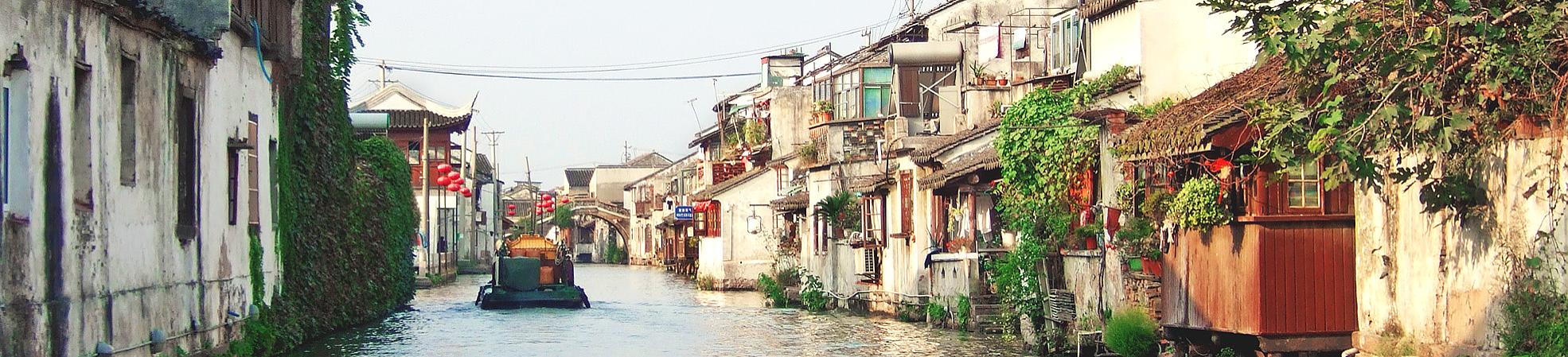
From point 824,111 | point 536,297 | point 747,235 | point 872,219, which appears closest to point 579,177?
point 747,235

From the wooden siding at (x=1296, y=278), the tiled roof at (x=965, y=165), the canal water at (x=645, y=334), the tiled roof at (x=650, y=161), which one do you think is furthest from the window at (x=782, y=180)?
the tiled roof at (x=650, y=161)

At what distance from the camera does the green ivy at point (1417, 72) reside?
1138 centimetres

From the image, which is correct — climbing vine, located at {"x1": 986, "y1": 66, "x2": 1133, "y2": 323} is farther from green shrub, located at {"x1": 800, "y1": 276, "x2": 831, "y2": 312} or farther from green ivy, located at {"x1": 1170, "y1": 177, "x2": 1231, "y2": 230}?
green shrub, located at {"x1": 800, "y1": 276, "x2": 831, "y2": 312}

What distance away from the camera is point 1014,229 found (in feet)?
81.2

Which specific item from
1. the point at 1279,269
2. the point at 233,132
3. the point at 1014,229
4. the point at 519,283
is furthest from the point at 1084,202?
the point at 519,283

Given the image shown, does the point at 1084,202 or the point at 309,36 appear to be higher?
the point at 309,36

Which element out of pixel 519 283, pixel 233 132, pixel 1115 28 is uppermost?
pixel 1115 28

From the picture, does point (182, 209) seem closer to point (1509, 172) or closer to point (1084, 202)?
point (1084, 202)

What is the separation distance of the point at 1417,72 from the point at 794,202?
1282 inches

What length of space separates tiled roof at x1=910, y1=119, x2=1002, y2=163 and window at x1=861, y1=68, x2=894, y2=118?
37.7ft

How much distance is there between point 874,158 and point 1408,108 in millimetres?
27368

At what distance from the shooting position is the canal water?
24.8 meters

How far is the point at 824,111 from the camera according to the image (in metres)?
45.0

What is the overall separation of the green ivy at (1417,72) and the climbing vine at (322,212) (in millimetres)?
12403
